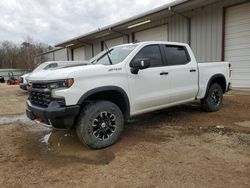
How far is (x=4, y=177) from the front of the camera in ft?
11.6

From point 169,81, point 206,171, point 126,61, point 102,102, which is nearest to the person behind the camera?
point 206,171

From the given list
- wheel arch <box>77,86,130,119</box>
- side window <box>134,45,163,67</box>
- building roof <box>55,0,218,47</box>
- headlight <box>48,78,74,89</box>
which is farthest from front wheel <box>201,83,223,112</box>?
building roof <box>55,0,218,47</box>

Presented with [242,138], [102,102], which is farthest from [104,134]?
[242,138]

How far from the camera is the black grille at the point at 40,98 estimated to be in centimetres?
426

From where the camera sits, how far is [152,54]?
552cm

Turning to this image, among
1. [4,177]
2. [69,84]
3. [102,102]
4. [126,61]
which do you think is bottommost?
[4,177]

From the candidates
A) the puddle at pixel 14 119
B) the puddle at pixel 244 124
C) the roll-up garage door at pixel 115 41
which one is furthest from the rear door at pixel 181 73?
the roll-up garage door at pixel 115 41

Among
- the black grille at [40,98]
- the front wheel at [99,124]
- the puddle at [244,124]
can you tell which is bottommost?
the puddle at [244,124]

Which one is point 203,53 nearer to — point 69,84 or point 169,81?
point 169,81

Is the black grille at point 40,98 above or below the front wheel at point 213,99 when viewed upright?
above

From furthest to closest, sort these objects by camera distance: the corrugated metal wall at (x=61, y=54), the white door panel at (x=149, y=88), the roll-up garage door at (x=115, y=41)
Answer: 1. the corrugated metal wall at (x=61, y=54)
2. the roll-up garage door at (x=115, y=41)
3. the white door panel at (x=149, y=88)

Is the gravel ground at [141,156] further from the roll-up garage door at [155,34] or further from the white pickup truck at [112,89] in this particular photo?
the roll-up garage door at [155,34]

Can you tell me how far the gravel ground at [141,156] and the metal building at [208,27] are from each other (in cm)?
525

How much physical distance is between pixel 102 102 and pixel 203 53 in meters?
9.29
